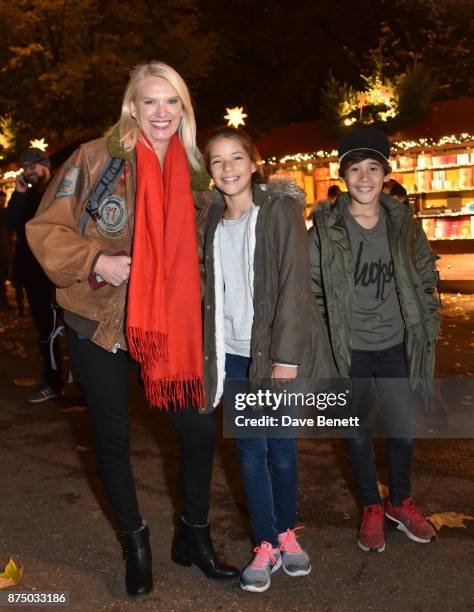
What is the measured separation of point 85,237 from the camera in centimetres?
295

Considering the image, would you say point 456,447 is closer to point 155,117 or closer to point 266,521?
point 266,521

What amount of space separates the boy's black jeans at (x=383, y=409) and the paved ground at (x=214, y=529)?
33cm

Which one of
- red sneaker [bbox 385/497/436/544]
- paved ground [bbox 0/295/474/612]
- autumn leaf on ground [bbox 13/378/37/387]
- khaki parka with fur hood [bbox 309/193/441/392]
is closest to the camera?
paved ground [bbox 0/295/474/612]

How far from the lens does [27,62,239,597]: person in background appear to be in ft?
9.42

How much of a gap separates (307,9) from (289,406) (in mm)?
31065

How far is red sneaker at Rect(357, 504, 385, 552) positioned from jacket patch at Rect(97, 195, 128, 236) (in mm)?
1883

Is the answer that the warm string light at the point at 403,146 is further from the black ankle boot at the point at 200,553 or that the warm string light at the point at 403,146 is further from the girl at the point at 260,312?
the black ankle boot at the point at 200,553

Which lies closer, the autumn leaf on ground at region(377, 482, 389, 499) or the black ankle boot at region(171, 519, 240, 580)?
the black ankle boot at region(171, 519, 240, 580)

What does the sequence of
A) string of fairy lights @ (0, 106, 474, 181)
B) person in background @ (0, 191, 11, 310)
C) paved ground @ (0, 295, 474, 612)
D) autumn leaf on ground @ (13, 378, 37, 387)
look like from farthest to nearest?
string of fairy lights @ (0, 106, 474, 181) → person in background @ (0, 191, 11, 310) → autumn leaf on ground @ (13, 378, 37, 387) → paved ground @ (0, 295, 474, 612)

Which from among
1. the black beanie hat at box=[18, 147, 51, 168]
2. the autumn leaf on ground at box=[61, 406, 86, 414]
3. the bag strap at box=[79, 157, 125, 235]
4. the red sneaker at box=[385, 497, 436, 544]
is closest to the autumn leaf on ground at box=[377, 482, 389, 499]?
the red sneaker at box=[385, 497, 436, 544]

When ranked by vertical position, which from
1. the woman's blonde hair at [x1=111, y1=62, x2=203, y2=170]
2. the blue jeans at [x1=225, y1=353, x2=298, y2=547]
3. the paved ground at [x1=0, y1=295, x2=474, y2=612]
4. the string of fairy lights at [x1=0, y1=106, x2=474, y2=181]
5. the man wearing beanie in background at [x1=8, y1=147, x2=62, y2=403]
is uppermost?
the string of fairy lights at [x1=0, y1=106, x2=474, y2=181]

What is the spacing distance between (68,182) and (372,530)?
219 centimetres

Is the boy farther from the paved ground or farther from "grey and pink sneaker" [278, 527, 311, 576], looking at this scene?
"grey and pink sneaker" [278, 527, 311, 576]

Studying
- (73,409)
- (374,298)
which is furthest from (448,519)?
(73,409)
